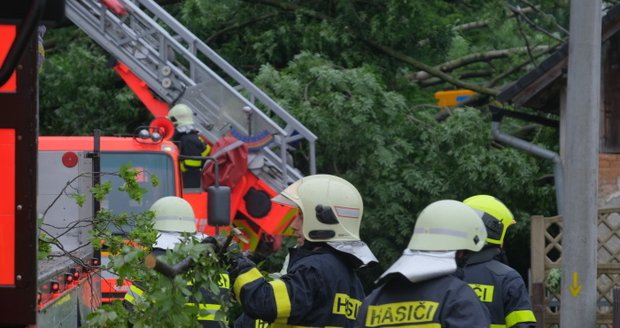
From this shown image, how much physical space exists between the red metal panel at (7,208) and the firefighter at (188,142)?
7.70m

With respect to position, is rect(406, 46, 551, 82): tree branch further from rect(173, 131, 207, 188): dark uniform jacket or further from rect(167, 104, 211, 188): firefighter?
rect(173, 131, 207, 188): dark uniform jacket

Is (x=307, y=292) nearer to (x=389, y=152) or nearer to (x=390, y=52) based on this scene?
(x=389, y=152)

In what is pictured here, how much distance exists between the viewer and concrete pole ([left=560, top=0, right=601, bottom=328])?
969 cm

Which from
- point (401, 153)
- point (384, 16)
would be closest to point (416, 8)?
point (384, 16)

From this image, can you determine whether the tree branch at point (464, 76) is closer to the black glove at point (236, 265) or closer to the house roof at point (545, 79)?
the house roof at point (545, 79)

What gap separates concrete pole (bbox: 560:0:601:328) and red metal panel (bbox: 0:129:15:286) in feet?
22.4

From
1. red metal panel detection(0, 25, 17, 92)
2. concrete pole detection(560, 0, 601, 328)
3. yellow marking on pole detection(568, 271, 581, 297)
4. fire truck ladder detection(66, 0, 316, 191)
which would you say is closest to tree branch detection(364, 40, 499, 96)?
fire truck ladder detection(66, 0, 316, 191)

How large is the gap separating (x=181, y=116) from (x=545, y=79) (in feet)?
13.8

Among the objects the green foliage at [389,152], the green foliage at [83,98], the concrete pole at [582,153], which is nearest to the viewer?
the concrete pole at [582,153]

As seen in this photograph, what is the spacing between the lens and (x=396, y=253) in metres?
15.6

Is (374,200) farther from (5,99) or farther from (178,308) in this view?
(5,99)

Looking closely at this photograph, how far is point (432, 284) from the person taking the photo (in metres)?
4.76

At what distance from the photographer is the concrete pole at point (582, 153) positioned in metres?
9.69

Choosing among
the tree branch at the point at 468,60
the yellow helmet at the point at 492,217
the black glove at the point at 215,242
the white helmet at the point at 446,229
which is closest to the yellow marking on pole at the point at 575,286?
the yellow helmet at the point at 492,217
